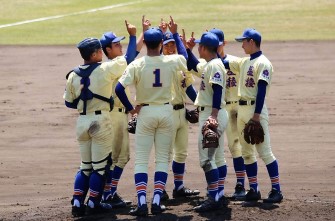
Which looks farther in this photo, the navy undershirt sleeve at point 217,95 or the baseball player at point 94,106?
the baseball player at point 94,106

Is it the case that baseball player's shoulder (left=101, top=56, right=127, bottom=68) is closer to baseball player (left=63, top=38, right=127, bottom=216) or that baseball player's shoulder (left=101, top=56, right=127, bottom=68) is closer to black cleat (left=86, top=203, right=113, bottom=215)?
baseball player (left=63, top=38, right=127, bottom=216)

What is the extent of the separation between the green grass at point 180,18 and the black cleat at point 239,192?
12.5 m

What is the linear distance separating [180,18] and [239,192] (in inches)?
639

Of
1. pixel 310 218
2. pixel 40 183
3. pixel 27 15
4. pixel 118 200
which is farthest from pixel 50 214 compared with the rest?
pixel 27 15

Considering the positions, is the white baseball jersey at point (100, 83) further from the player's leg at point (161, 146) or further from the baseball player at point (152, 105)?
the player's leg at point (161, 146)

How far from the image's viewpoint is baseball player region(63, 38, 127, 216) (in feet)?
34.4

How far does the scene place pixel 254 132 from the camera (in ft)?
34.3

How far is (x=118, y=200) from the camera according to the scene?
11.1m

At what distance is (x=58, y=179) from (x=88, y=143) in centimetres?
223

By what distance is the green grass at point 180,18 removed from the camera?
24625 millimetres

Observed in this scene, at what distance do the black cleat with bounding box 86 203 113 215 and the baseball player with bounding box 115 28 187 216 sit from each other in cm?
41

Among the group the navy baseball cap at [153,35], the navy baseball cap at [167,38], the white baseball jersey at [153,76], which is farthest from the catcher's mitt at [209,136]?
the navy baseball cap at [167,38]

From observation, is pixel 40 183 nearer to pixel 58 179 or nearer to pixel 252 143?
pixel 58 179

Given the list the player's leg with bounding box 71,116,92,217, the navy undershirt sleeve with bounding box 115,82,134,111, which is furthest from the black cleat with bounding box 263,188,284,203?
the player's leg with bounding box 71,116,92,217
